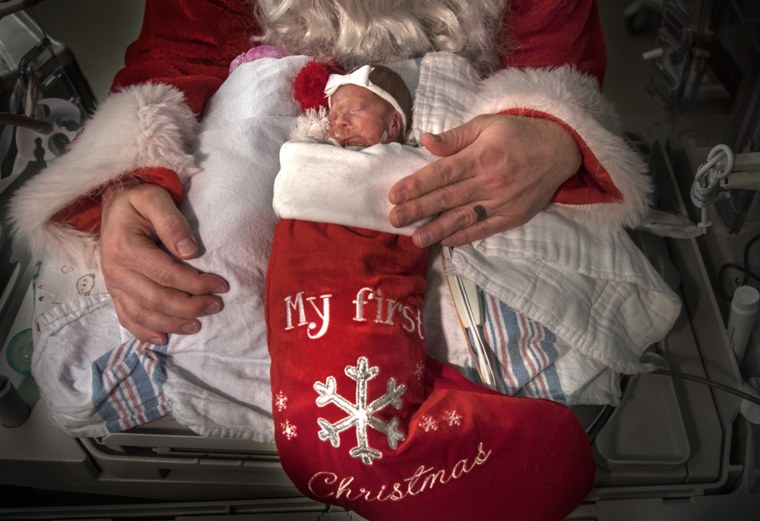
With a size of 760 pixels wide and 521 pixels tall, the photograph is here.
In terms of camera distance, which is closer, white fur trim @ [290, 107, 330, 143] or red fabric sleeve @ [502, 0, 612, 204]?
white fur trim @ [290, 107, 330, 143]

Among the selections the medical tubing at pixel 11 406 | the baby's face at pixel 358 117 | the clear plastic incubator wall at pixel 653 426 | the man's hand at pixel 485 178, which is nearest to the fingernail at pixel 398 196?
the man's hand at pixel 485 178

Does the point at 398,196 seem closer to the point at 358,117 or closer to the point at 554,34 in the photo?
the point at 358,117

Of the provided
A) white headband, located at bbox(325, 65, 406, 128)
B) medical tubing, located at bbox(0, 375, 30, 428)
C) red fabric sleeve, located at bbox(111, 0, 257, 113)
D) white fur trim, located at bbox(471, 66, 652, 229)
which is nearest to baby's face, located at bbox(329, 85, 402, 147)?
white headband, located at bbox(325, 65, 406, 128)

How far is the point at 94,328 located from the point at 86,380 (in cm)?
7

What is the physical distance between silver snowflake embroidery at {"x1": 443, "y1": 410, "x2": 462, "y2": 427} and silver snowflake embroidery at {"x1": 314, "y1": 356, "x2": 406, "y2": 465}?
0.17 feet

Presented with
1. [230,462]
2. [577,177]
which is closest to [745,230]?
[577,177]

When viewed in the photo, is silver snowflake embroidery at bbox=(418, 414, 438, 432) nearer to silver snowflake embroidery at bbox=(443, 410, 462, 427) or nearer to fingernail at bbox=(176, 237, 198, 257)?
silver snowflake embroidery at bbox=(443, 410, 462, 427)

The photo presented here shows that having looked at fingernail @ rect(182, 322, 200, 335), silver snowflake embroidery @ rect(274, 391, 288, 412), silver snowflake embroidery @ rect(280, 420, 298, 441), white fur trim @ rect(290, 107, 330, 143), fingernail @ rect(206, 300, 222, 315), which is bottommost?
silver snowflake embroidery @ rect(280, 420, 298, 441)

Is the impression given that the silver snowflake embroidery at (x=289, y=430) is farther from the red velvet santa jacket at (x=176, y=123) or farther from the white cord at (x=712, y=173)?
the white cord at (x=712, y=173)

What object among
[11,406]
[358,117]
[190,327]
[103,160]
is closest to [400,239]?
[358,117]

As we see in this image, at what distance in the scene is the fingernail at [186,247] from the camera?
77 centimetres

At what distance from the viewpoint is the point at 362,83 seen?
836mm

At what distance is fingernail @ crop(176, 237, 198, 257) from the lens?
2.52 feet

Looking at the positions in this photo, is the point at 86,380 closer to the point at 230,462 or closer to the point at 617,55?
the point at 230,462
